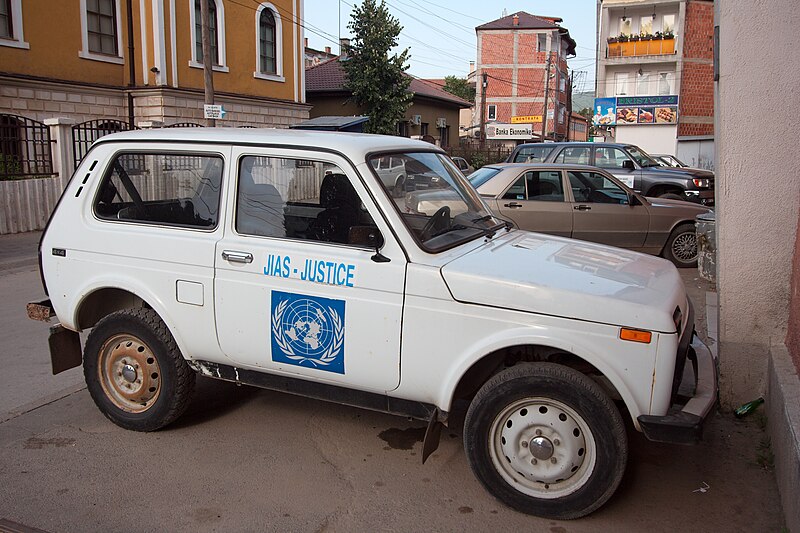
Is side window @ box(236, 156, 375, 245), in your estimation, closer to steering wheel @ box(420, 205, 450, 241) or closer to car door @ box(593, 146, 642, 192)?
steering wheel @ box(420, 205, 450, 241)

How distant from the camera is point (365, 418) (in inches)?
192

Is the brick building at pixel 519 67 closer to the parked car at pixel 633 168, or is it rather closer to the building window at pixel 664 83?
the building window at pixel 664 83

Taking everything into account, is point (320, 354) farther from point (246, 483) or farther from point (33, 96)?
point (33, 96)

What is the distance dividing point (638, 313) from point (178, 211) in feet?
9.15

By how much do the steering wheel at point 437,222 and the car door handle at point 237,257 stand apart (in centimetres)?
101

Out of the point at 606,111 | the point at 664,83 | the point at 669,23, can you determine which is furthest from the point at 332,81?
the point at 669,23

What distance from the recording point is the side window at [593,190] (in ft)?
34.4

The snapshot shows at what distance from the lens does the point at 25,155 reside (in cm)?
1469

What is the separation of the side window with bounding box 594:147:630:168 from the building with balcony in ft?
77.5

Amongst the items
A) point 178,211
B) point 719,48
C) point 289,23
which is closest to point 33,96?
point 289,23

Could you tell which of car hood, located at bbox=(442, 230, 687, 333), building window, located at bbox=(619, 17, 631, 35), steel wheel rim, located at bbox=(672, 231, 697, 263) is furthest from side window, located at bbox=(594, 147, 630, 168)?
building window, located at bbox=(619, 17, 631, 35)

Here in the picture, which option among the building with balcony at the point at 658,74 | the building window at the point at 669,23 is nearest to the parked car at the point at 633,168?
the building with balcony at the point at 658,74

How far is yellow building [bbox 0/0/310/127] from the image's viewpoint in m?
19.1

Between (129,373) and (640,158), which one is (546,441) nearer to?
(129,373)
